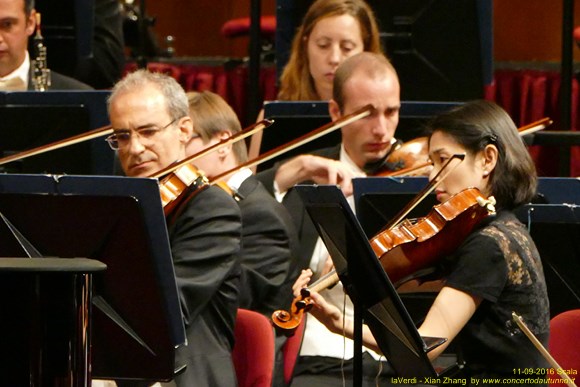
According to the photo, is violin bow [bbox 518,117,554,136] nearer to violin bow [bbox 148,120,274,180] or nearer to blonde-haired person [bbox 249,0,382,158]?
blonde-haired person [bbox 249,0,382,158]

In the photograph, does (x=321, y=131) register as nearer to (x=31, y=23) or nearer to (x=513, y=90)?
(x=31, y=23)

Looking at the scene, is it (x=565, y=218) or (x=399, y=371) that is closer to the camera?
(x=399, y=371)

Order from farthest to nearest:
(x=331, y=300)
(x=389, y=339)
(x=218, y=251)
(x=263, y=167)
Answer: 1. (x=263, y=167)
2. (x=331, y=300)
3. (x=218, y=251)
4. (x=389, y=339)

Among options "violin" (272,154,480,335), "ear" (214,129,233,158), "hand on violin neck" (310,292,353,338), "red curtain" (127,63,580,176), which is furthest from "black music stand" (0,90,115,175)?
"red curtain" (127,63,580,176)

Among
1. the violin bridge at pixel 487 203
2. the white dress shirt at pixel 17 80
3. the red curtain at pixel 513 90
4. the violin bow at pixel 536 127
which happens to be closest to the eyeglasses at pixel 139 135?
the white dress shirt at pixel 17 80

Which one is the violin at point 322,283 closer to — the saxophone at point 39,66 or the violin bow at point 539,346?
the violin bow at point 539,346

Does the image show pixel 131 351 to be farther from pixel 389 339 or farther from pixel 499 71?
pixel 499 71

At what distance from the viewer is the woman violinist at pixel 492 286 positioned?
2.90 meters

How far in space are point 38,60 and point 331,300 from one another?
1502mm

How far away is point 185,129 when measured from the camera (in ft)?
11.7

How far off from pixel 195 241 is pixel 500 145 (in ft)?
2.70

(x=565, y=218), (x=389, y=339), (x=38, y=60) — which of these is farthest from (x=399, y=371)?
(x=38, y=60)

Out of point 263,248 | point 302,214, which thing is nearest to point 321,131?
point 302,214

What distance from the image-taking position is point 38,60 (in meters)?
4.36
